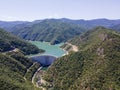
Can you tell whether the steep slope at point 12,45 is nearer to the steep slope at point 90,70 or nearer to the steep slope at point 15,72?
the steep slope at point 15,72

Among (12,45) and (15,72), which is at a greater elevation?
(15,72)

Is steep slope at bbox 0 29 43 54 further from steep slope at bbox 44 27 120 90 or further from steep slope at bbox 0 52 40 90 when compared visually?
steep slope at bbox 44 27 120 90

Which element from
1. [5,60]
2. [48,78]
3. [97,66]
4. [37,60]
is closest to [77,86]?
[97,66]

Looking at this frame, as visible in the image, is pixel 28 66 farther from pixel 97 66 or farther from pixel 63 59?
pixel 97 66

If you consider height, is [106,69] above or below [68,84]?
above

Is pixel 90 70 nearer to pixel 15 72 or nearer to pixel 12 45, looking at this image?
pixel 15 72

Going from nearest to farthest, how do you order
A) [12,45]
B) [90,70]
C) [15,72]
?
[90,70], [15,72], [12,45]

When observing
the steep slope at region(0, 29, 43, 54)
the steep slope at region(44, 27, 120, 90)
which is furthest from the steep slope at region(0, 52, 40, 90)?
the steep slope at region(0, 29, 43, 54)

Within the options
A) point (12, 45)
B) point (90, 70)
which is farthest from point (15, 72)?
point (12, 45)

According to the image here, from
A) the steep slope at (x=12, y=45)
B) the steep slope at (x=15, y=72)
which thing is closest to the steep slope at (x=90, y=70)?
the steep slope at (x=15, y=72)
